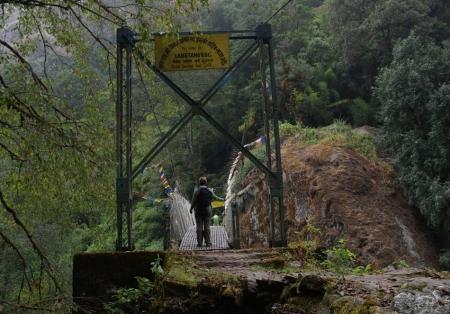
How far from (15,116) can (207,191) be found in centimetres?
325

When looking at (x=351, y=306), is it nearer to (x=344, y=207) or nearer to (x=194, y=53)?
(x=194, y=53)

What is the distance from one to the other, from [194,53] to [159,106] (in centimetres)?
181

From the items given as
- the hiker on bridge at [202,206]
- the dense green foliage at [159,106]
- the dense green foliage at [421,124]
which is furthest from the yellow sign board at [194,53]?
the dense green foliage at [421,124]

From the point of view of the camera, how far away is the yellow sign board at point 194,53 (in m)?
6.22

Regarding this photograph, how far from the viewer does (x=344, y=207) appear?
40.3 feet

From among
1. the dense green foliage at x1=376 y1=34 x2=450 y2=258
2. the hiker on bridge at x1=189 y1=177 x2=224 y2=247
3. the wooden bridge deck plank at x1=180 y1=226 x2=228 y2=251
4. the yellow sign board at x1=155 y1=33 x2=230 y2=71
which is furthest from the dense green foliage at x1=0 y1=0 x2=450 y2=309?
the wooden bridge deck plank at x1=180 y1=226 x2=228 y2=251

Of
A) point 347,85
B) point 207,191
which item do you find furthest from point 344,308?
point 347,85

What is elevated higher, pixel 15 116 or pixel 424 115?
pixel 424 115

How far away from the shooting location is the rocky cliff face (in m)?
11.6

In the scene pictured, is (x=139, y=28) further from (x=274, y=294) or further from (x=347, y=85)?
(x=347, y=85)

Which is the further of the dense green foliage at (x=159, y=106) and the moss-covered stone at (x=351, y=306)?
the dense green foliage at (x=159, y=106)

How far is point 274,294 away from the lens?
3.99 meters

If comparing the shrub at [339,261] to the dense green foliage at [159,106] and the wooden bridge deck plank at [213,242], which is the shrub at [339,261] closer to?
the wooden bridge deck plank at [213,242]

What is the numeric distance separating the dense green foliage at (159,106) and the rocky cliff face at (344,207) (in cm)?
58
